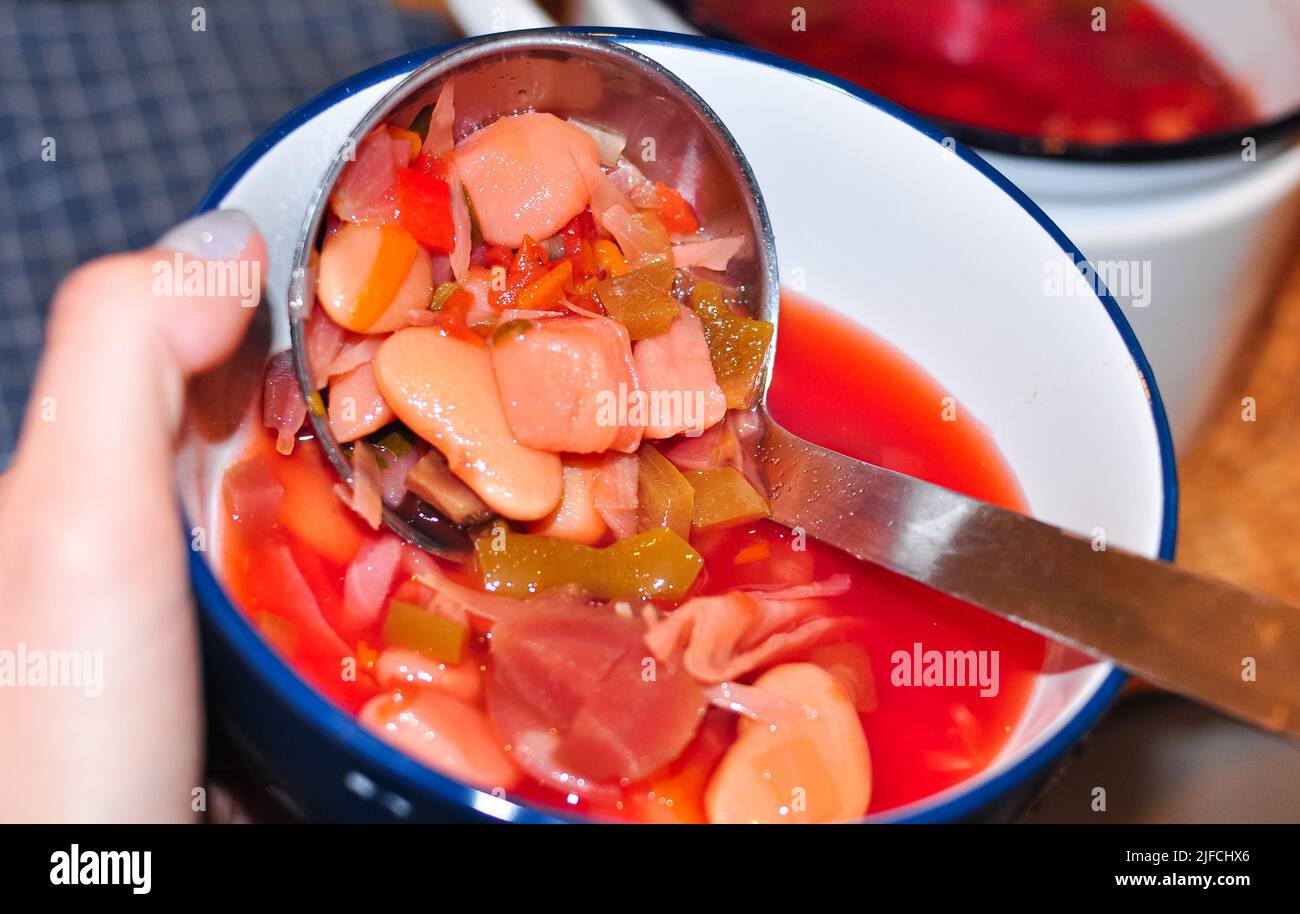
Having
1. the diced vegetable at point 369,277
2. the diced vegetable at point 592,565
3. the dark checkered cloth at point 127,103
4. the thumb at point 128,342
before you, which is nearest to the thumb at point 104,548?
the thumb at point 128,342

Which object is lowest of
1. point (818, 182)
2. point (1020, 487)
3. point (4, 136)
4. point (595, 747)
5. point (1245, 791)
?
point (1245, 791)

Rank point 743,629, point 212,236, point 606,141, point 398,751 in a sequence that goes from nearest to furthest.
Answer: point 398,751 → point 212,236 → point 743,629 → point 606,141

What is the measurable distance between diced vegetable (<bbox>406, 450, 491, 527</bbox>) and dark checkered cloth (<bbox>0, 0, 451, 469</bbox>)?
1.75 feet

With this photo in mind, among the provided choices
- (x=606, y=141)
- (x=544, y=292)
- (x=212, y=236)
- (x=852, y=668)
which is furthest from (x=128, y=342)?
(x=852, y=668)

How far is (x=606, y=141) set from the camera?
2.98 feet

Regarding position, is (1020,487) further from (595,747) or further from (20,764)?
(20,764)

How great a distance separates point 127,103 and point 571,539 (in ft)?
2.70

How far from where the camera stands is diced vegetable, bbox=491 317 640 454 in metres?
0.79

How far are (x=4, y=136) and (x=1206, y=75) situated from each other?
129 cm

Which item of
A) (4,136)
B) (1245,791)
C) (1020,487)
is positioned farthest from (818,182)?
(4,136)

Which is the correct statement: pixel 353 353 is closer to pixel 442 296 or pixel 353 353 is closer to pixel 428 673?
pixel 442 296

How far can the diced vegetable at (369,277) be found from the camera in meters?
0.78

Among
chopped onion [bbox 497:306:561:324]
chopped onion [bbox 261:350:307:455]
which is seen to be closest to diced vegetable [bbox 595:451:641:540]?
chopped onion [bbox 497:306:561:324]
